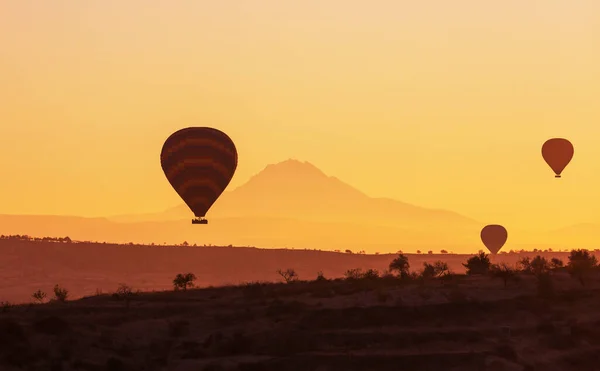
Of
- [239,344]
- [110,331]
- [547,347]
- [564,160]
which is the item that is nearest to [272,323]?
[239,344]

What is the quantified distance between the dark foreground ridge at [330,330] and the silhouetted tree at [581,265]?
6.00 ft

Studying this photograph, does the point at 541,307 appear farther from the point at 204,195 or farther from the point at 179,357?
the point at 204,195

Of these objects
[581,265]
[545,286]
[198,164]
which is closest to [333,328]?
[545,286]

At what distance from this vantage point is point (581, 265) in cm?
11362

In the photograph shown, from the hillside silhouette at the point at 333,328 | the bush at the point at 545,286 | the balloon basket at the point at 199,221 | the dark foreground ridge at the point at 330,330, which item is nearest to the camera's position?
the dark foreground ridge at the point at 330,330

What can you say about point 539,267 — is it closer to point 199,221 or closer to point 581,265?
point 581,265

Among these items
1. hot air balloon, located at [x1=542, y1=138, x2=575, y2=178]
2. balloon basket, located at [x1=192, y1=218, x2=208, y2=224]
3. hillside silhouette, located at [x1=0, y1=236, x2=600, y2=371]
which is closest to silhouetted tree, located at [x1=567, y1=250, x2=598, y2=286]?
hillside silhouette, located at [x1=0, y1=236, x2=600, y2=371]

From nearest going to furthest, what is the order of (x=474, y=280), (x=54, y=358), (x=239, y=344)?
(x=54, y=358)
(x=239, y=344)
(x=474, y=280)

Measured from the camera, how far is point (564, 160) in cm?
15650

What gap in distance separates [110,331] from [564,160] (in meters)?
80.7

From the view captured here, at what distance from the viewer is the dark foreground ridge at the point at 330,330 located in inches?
3337

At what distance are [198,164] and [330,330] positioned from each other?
48.7 m

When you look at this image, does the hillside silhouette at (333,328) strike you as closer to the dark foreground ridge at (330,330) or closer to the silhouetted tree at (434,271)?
the dark foreground ridge at (330,330)

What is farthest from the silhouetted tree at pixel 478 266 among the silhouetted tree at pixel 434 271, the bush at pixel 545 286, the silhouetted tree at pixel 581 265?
the bush at pixel 545 286
